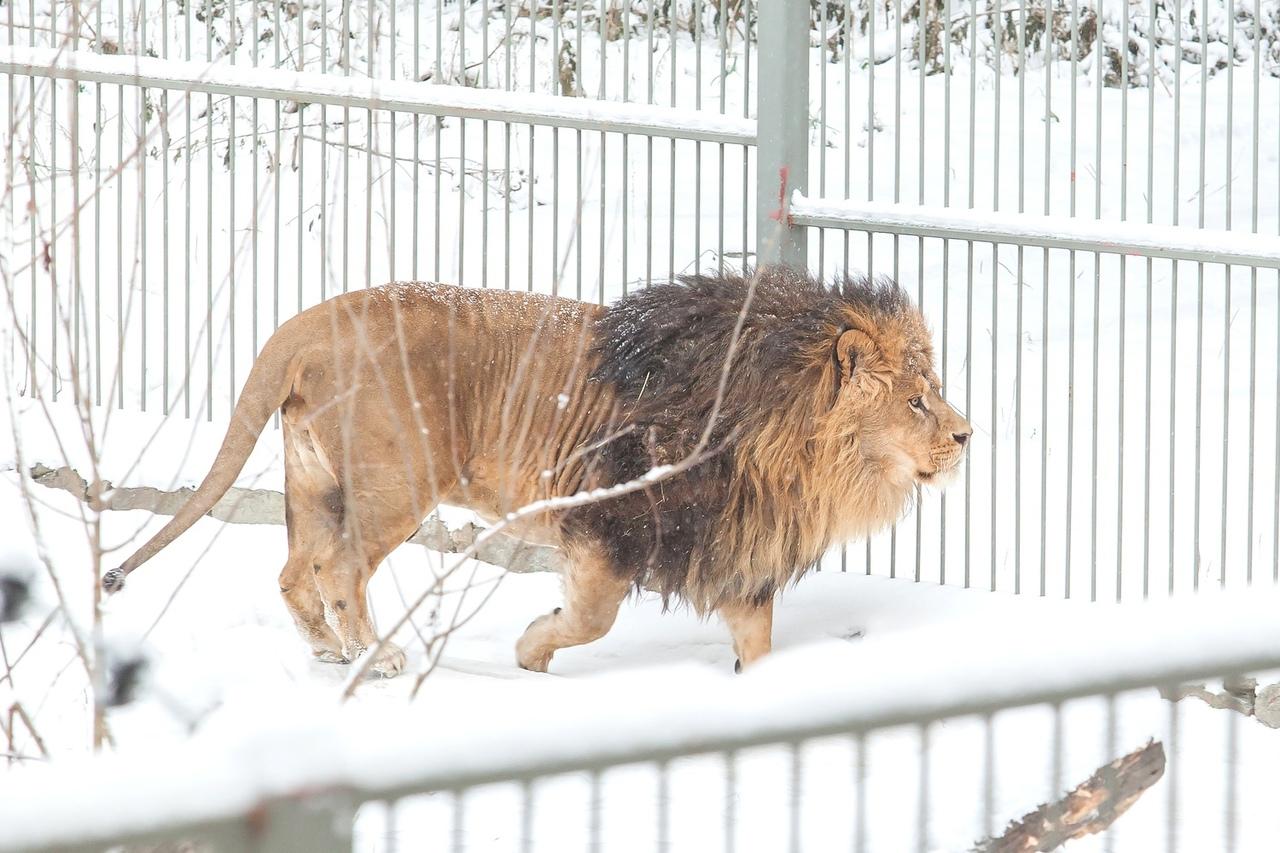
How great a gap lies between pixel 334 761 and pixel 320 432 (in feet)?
12.9

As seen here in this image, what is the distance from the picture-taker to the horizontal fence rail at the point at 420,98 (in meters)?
6.14

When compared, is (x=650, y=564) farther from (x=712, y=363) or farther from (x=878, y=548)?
(x=878, y=548)

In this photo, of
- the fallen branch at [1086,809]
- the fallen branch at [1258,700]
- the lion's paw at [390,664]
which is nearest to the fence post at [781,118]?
the lion's paw at [390,664]

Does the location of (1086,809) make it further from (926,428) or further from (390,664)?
(390,664)

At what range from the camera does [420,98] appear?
20.8 feet

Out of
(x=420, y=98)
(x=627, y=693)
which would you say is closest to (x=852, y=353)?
(x=420, y=98)

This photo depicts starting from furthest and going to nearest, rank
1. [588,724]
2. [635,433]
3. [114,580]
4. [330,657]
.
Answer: [330,657] → [635,433] → [114,580] → [588,724]

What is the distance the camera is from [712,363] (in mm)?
5219

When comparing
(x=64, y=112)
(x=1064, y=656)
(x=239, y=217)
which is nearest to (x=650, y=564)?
(x=1064, y=656)

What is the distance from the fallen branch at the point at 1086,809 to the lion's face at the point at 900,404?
52.0 inches

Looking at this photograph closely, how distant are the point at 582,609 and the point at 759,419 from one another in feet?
2.52

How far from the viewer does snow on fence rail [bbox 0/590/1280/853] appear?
1.42 meters

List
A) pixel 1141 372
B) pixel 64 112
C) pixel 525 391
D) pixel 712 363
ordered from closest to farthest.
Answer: pixel 712 363 < pixel 525 391 < pixel 1141 372 < pixel 64 112

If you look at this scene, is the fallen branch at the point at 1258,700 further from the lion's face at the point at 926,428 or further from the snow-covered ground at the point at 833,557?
the lion's face at the point at 926,428
